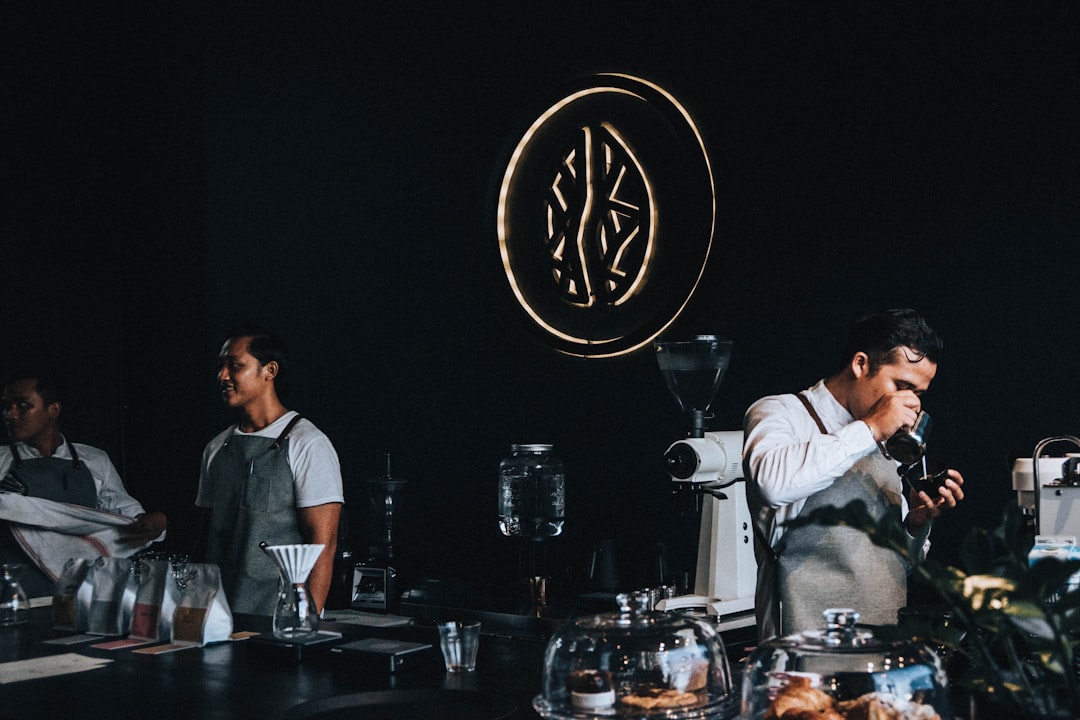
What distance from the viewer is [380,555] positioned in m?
4.10

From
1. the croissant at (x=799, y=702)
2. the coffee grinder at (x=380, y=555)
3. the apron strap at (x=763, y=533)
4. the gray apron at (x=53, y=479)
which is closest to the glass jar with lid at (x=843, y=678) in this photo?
the croissant at (x=799, y=702)

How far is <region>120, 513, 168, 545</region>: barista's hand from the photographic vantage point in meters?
3.93

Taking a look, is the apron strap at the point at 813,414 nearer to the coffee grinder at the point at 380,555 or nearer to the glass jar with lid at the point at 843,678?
the glass jar with lid at the point at 843,678

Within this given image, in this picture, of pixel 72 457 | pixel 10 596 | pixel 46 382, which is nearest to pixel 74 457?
pixel 72 457

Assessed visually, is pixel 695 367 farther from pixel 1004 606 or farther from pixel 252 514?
pixel 1004 606

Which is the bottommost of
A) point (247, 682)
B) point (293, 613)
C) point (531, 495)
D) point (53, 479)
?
point (247, 682)

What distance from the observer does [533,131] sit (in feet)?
13.2

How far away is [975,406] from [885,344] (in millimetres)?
584

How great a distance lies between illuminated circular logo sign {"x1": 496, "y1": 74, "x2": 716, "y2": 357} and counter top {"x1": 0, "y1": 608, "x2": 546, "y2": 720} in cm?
151

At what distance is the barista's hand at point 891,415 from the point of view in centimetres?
261

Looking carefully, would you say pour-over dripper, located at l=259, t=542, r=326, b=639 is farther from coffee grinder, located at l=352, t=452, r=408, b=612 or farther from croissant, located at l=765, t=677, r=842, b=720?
coffee grinder, located at l=352, t=452, r=408, b=612

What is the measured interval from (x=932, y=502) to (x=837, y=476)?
0.91ft

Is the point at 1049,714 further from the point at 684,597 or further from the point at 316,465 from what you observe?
the point at 316,465

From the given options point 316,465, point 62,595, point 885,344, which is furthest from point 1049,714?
point 316,465
